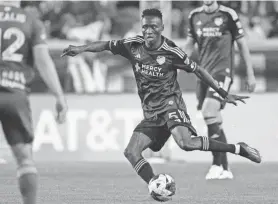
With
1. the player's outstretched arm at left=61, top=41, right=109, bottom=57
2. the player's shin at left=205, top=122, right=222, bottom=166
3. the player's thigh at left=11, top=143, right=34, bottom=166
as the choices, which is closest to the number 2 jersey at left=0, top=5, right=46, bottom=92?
the player's thigh at left=11, top=143, right=34, bottom=166

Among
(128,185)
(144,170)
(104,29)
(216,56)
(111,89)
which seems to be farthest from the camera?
(104,29)

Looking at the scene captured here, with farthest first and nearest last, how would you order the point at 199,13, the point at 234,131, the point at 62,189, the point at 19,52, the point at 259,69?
1. the point at 259,69
2. the point at 234,131
3. the point at 199,13
4. the point at 62,189
5. the point at 19,52

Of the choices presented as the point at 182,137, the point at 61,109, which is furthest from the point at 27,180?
the point at 182,137

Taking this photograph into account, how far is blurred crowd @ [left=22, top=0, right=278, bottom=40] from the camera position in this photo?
17812 millimetres

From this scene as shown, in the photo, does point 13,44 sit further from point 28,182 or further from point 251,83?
point 251,83

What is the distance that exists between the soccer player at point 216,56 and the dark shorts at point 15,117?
5.47 meters

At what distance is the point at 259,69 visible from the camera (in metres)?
16.8

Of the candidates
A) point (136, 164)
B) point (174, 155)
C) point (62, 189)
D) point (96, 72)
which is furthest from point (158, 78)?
point (96, 72)

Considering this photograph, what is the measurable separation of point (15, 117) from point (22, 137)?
189mm

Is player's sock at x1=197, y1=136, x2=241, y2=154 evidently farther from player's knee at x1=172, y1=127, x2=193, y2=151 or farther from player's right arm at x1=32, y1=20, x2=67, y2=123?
player's right arm at x1=32, y1=20, x2=67, y2=123

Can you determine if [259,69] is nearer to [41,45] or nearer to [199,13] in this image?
[199,13]

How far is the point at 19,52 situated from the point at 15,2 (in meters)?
0.44

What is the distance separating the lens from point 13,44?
6.73 meters

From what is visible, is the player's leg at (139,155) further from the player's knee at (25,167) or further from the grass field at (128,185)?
the player's knee at (25,167)
